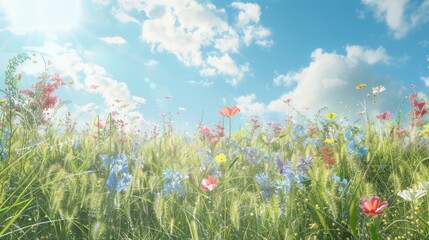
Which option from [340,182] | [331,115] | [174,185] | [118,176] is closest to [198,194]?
[174,185]

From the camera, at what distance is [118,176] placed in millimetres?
2301

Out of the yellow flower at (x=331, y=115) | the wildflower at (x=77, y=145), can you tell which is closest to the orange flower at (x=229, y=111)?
the wildflower at (x=77, y=145)

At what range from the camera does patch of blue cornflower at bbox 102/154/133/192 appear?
7.09ft

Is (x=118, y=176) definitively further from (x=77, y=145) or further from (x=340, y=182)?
(x=77, y=145)

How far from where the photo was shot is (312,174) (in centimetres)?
209

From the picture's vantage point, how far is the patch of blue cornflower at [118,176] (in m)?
2.16

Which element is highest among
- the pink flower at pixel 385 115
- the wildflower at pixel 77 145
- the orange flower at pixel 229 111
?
the pink flower at pixel 385 115

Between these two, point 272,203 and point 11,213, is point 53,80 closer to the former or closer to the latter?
point 11,213

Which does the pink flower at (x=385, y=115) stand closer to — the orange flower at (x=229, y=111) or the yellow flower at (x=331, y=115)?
the yellow flower at (x=331, y=115)

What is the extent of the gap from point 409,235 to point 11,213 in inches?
67.0

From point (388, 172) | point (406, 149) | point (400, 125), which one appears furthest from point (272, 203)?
point (400, 125)

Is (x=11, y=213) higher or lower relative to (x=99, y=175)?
lower

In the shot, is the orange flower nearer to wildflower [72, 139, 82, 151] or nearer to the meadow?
the meadow

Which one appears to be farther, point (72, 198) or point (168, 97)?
point (168, 97)
